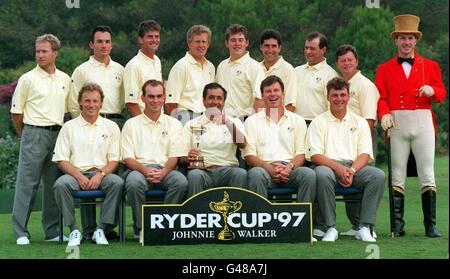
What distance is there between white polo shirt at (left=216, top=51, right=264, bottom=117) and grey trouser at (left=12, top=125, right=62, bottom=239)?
137cm

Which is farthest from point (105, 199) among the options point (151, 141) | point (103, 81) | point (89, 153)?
point (103, 81)

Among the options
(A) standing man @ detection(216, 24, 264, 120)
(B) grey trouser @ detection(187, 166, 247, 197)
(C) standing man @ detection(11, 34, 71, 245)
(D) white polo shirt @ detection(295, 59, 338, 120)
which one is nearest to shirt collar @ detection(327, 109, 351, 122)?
(D) white polo shirt @ detection(295, 59, 338, 120)

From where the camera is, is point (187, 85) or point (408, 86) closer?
point (408, 86)

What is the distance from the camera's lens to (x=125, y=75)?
9.36 m

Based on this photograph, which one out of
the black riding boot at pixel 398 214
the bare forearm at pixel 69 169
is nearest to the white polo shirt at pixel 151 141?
the bare forearm at pixel 69 169

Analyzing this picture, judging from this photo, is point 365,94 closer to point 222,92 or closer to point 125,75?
point 222,92

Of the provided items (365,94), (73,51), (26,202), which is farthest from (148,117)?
(73,51)

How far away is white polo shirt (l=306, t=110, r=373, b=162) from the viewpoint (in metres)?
9.00

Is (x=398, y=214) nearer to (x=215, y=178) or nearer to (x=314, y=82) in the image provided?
(x=314, y=82)

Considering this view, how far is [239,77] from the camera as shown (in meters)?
9.44

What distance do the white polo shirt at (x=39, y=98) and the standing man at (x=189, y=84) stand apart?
86 cm

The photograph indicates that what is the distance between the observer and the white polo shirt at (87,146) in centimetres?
892

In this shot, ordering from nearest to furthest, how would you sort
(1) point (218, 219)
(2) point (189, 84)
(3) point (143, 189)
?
1. (1) point (218, 219)
2. (3) point (143, 189)
3. (2) point (189, 84)

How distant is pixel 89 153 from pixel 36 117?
20.1 inches
